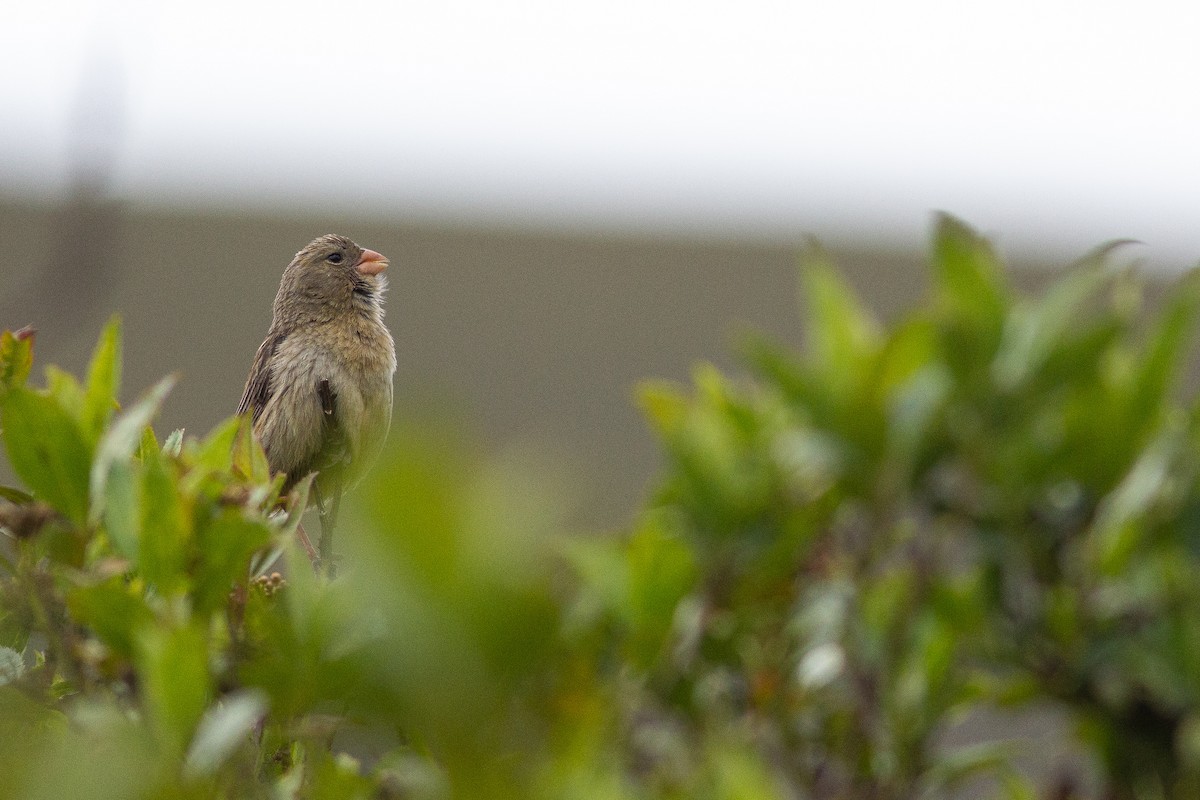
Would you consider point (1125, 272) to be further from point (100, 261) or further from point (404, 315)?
point (404, 315)

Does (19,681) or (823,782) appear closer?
(823,782)

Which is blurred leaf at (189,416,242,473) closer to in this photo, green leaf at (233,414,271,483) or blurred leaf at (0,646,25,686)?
green leaf at (233,414,271,483)

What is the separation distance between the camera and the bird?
432 cm

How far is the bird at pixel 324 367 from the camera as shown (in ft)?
14.2

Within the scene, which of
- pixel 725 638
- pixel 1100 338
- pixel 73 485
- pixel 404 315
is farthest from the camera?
pixel 404 315

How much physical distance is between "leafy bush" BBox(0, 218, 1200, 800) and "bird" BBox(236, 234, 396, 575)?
2834mm

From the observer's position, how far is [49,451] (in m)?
1.26

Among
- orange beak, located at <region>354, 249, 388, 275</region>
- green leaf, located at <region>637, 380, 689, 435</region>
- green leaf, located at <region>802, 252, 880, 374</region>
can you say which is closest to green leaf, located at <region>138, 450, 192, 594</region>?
green leaf, located at <region>637, 380, 689, 435</region>

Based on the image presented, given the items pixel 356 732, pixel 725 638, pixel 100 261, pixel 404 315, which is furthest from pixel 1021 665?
pixel 404 315

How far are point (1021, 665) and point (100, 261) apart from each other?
5.72 feet

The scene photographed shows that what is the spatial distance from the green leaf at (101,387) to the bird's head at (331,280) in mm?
3493

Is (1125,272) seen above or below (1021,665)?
above

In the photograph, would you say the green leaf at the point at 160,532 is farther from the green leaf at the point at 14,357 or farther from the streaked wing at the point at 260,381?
the streaked wing at the point at 260,381

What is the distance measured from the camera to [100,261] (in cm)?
233
